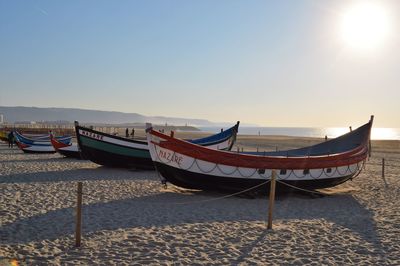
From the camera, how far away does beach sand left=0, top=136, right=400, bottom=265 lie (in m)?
6.19

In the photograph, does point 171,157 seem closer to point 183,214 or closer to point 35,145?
point 183,214

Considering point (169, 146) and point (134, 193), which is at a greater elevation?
point (169, 146)

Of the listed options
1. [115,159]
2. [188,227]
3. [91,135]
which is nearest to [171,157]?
[188,227]

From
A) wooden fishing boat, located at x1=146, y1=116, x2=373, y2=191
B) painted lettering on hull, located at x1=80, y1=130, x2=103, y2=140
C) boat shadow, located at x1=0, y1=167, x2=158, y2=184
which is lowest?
boat shadow, located at x1=0, y1=167, x2=158, y2=184

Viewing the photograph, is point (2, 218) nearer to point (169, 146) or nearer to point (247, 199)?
point (169, 146)

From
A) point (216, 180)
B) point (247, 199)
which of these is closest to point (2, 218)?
point (216, 180)

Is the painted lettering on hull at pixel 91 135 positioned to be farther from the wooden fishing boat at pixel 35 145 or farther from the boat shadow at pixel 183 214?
the wooden fishing boat at pixel 35 145

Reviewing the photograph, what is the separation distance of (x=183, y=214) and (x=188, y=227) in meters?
1.21

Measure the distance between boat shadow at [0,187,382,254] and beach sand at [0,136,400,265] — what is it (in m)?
0.02

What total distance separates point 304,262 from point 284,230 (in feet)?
6.06

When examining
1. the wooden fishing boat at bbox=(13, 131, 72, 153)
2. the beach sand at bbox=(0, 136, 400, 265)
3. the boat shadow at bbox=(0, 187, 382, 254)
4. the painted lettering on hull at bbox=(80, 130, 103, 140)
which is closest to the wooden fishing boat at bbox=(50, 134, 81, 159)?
the wooden fishing boat at bbox=(13, 131, 72, 153)

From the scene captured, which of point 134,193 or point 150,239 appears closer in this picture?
point 150,239

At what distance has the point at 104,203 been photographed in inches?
398

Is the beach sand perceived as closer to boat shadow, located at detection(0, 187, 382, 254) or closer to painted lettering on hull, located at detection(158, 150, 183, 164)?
boat shadow, located at detection(0, 187, 382, 254)
